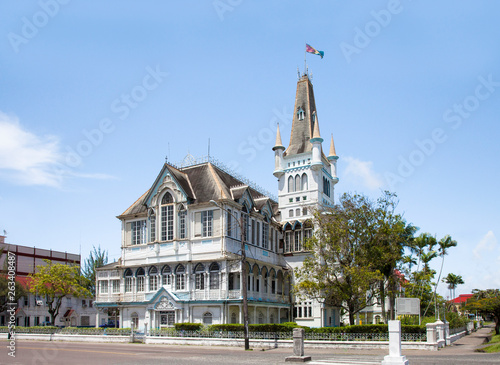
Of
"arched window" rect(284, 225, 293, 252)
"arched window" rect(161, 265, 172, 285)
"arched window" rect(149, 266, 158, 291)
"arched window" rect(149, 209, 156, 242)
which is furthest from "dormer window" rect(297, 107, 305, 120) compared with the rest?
"arched window" rect(149, 266, 158, 291)

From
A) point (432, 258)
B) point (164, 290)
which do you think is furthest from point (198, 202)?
point (432, 258)

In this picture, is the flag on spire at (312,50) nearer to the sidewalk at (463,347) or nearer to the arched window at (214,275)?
the arched window at (214,275)

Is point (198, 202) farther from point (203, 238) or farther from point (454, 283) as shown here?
point (454, 283)

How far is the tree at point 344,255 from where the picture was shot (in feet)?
116

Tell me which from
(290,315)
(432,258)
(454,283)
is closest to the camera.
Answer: (290,315)

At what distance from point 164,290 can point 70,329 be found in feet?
28.5

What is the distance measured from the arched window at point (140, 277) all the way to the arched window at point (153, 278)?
0.84 meters

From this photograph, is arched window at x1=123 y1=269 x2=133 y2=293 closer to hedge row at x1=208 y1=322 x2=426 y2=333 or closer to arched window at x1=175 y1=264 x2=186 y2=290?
arched window at x1=175 y1=264 x2=186 y2=290

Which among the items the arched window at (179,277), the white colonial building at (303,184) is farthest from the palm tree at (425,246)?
the arched window at (179,277)

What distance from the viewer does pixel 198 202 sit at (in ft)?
140

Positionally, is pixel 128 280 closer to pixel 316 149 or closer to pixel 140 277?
pixel 140 277

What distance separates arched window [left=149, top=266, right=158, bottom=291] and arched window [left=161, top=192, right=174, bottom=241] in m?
2.89

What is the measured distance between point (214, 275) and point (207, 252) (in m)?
2.02

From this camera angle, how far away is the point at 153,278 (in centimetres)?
4325
